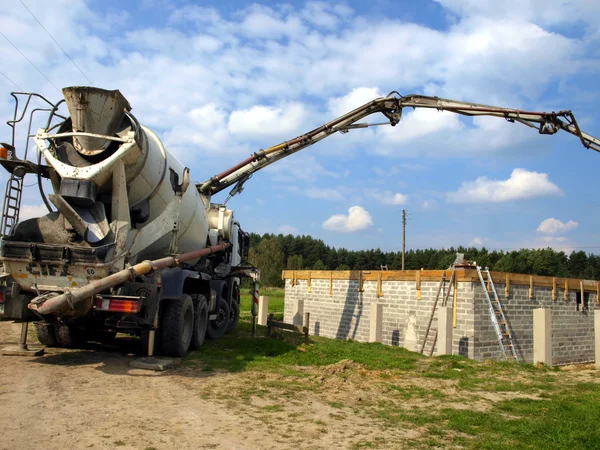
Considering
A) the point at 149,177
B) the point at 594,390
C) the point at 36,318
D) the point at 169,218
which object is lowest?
the point at 594,390

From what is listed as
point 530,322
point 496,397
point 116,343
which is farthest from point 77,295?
point 530,322

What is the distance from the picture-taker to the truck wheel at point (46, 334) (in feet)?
33.4

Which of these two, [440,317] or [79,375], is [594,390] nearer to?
[440,317]

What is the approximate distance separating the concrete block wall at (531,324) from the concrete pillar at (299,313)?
25.8 ft

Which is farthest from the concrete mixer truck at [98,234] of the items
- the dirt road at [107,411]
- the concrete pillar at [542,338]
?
the concrete pillar at [542,338]

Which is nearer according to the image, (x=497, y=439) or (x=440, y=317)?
(x=497, y=439)

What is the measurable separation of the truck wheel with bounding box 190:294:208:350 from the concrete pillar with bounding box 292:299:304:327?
333 inches

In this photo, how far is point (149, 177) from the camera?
31.1 feet

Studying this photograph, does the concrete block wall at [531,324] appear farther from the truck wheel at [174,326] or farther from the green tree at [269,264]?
the green tree at [269,264]

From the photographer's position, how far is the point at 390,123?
18031 mm

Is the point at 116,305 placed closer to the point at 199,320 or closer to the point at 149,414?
the point at 149,414

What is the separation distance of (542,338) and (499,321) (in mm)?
1594

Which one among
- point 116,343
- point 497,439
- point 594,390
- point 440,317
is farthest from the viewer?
point 440,317

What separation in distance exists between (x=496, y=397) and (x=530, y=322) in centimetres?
923
